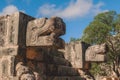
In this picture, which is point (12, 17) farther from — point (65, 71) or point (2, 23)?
point (65, 71)

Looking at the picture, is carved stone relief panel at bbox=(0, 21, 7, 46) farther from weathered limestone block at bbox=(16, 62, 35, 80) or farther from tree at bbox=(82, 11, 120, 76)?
tree at bbox=(82, 11, 120, 76)

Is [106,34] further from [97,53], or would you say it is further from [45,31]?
[45,31]

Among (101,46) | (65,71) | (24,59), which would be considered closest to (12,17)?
(24,59)

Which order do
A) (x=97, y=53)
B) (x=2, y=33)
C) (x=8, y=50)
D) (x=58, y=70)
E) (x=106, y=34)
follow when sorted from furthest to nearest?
(x=106, y=34), (x=97, y=53), (x=58, y=70), (x=2, y=33), (x=8, y=50)

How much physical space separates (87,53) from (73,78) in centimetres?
138

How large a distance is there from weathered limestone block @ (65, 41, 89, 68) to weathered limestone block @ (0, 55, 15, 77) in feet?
12.0

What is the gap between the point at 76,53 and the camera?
31.9ft

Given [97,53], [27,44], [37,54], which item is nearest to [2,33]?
[27,44]

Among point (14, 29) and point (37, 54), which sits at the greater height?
point (14, 29)

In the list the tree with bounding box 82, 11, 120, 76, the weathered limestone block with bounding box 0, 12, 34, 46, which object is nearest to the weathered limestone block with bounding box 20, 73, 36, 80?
the weathered limestone block with bounding box 0, 12, 34, 46

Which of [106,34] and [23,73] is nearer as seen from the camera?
[23,73]

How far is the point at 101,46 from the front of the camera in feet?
28.6

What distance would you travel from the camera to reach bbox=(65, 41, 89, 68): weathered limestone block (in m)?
9.46

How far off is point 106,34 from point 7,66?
25487mm
